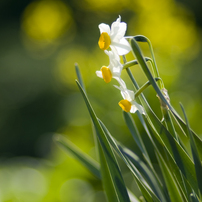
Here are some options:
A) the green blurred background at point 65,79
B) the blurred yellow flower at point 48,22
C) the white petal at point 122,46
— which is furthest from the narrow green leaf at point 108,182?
the blurred yellow flower at point 48,22

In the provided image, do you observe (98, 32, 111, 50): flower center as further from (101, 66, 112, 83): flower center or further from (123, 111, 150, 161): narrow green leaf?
(123, 111, 150, 161): narrow green leaf

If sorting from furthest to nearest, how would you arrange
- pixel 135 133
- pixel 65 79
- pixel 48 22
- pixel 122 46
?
pixel 48 22 < pixel 65 79 < pixel 135 133 < pixel 122 46

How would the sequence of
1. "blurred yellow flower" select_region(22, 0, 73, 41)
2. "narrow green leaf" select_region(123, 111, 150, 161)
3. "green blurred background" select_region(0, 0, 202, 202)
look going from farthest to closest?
"blurred yellow flower" select_region(22, 0, 73, 41), "green blurred background" select_region(0, 0, 202, 202), "narrow green leaf" select_region(123, 111, 150, 161)

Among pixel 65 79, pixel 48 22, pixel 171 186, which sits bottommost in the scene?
pixel 171 186

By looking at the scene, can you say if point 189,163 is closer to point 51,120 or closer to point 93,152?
point 93,152

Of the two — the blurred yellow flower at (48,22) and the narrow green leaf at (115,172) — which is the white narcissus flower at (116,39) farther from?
the blurred yellow flower at (48,22)

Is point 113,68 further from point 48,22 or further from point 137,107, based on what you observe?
point 48,22

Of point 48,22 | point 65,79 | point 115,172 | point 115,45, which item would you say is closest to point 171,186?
point 115,172

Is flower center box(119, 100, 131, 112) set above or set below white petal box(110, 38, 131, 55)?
below

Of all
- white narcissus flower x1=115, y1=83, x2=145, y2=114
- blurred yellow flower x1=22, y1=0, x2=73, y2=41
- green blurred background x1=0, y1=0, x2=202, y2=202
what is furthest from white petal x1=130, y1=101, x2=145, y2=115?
blurred yellow flower x1=22, y1=0, x2=73, y2=41
